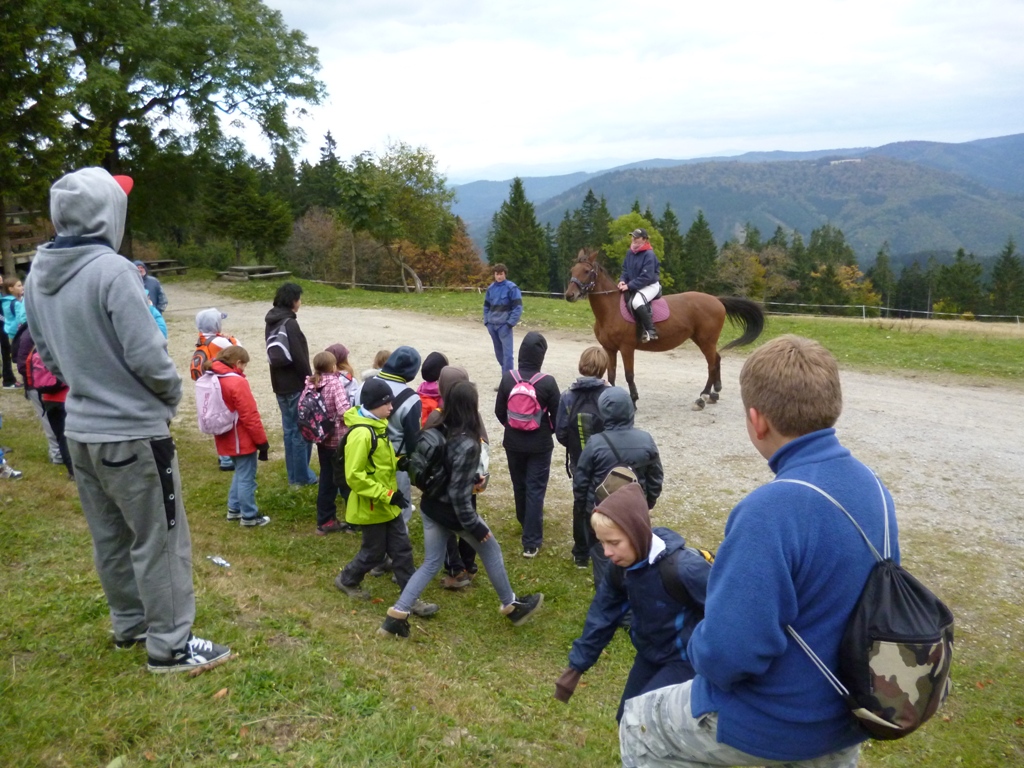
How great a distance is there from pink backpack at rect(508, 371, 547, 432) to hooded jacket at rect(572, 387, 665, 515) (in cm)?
113

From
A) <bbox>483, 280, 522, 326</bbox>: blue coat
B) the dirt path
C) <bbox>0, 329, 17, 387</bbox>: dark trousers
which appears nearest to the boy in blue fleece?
the dirt path

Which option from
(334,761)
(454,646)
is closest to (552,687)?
(454,646)

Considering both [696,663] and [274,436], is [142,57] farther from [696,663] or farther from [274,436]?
[696,663]

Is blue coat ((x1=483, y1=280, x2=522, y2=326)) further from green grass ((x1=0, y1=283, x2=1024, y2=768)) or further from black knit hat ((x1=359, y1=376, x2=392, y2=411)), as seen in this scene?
black knit hat ((x1=359, y1=376, x2=392, y2=411))

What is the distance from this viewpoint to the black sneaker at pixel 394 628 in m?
4.84

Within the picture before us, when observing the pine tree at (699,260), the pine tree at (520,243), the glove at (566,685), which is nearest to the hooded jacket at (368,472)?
the glove at (566,685)

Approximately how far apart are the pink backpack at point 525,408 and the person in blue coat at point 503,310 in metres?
5.84

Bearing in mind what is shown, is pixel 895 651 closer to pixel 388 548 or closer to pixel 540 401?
pixel 388 548

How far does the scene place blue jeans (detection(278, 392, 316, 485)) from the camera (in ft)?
24.1

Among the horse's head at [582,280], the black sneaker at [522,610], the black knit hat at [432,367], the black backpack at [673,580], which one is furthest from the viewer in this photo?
the horse's head at [582,280]

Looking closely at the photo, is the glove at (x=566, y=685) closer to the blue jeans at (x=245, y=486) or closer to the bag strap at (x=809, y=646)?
the bag strap at (x=809, y=646)

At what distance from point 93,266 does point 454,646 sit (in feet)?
10.6

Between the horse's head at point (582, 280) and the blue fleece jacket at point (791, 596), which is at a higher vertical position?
the horse's head at point (582, 280)

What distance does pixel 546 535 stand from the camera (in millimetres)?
6848
